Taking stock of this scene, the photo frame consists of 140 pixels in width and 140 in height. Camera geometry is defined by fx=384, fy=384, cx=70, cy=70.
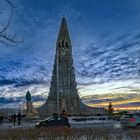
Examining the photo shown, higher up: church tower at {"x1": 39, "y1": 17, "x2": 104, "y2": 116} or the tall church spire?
the tall church spire

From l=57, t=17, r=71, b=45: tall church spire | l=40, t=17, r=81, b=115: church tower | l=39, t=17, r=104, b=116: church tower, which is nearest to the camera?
l=57, t=17, r=71, b=45: tall church spire

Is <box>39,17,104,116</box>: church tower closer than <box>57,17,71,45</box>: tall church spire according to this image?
No

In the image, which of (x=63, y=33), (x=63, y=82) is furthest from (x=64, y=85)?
(x=63, y=33)

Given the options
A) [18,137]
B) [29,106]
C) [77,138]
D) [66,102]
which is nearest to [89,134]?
[77,138]

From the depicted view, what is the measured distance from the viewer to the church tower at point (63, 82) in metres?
162

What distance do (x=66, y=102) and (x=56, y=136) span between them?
14109 centimetres

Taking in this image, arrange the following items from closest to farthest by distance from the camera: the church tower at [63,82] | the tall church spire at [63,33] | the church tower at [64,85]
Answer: the tall church spire at [63,33] → the church tower at [64,85] → the church tower at [63,82]

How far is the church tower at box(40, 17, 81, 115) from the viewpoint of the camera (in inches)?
6393

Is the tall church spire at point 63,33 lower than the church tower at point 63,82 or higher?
higher

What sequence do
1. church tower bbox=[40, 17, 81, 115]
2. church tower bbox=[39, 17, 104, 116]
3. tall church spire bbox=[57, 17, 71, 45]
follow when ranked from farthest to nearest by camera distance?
1. church tower bbox=[40, 17, 81, 115]
2. church tower bbox=[39, 17, 104, 116]
3. tall church spire bbox=[57, 17, 71, 45]

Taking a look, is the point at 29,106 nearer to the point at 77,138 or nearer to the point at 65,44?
the point at 65,44

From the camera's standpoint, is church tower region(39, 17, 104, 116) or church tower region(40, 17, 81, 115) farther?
church tower region(40, 17, 81, 115)

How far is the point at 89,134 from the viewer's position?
23.1 m

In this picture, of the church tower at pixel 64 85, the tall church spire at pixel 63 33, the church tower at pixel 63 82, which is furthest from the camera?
the church tower at pixel 63 82
